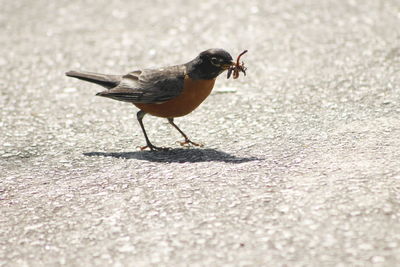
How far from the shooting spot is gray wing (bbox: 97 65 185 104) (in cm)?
694

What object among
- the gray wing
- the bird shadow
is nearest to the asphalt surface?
the bird shadow

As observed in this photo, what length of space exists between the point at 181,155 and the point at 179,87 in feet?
2.65

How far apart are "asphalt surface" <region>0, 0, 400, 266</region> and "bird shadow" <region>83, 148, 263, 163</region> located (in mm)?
39

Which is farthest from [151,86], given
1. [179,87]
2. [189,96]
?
[189,96]

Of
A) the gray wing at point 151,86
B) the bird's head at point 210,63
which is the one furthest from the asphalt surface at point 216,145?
the bird's head at point 210,63

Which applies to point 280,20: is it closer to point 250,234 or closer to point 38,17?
point 38,17

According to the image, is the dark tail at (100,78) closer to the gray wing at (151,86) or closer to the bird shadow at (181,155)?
the gray wing at (151,86)

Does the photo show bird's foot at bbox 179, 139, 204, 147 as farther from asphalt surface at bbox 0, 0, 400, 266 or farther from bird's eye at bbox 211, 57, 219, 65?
bird's eye at bbox 211, 57, 219, 65

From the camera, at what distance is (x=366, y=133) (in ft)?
21.8

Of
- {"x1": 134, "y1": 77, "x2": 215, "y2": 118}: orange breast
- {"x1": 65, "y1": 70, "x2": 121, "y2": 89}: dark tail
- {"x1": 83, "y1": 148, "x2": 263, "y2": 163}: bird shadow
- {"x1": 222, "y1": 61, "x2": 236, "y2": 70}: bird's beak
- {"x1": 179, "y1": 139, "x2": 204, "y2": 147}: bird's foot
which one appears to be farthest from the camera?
{"x1": 65, "y1": 70, "x2": 121, "y2": 89}: dark tail

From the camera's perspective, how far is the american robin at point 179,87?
682 centimetres

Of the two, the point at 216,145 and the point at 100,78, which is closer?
the point at 216,145

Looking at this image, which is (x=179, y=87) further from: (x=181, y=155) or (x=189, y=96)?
(x=181, y=155)

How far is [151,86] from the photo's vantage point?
7.07 meters
